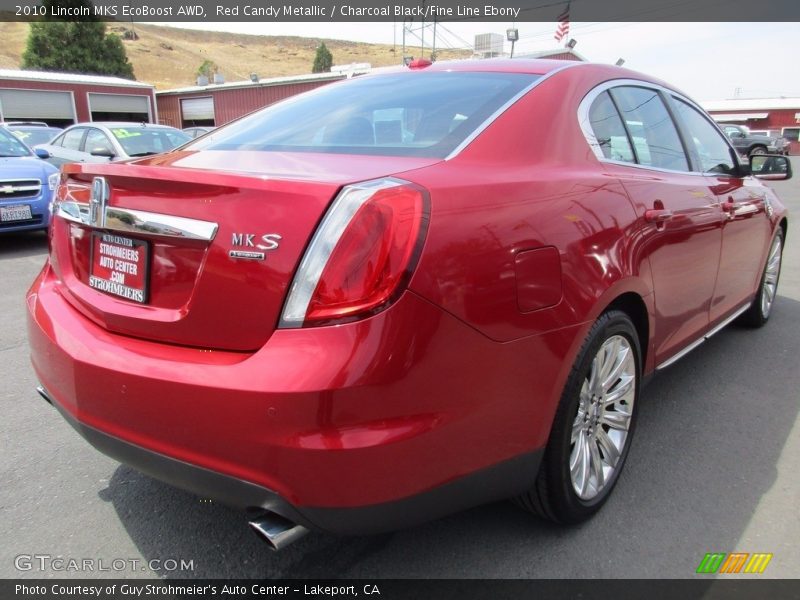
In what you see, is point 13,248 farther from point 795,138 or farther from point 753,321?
point 795,138

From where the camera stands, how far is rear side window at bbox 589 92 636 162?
2352 mm

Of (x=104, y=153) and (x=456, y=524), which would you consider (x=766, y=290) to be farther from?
(x=104, y=153)

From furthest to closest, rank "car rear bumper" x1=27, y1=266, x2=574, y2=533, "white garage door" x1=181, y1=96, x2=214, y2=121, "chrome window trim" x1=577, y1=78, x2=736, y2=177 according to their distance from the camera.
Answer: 1. "white garage door" x1=181, y1=96, x2=214, y2=121
2. "chrome window trim" x1=577, y1=78, x2=736, y2=177
3. "car rear bumper" x1=27, y1=266, x2=574, y2=533

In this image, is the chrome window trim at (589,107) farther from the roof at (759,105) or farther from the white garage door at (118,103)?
the roof at (759,105)

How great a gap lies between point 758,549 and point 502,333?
4.40 ft

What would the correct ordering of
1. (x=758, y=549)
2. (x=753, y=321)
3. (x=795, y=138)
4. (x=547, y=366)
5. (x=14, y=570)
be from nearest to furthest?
(x=547, y=366) → (x=14, y=570) → (x=758, y=549) → (x=753, y=321) → (x=795, y=138)

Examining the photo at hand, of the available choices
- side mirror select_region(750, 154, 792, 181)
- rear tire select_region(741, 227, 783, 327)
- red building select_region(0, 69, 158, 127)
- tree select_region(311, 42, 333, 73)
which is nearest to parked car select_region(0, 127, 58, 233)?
side mirror select_region(750, 154, 792, 181)

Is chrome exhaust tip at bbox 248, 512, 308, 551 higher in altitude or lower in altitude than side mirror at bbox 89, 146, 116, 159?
lower

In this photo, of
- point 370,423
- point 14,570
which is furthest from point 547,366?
point 14,570

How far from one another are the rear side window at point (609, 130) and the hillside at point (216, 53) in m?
90.4

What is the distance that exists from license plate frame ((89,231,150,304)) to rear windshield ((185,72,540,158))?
0.59 metres

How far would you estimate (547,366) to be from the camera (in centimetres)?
185

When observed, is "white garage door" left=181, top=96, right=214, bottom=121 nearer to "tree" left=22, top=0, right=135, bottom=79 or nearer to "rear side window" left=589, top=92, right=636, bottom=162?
"tree" left=22, top=0, right=135, bottom=79

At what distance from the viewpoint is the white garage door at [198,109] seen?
119ft
